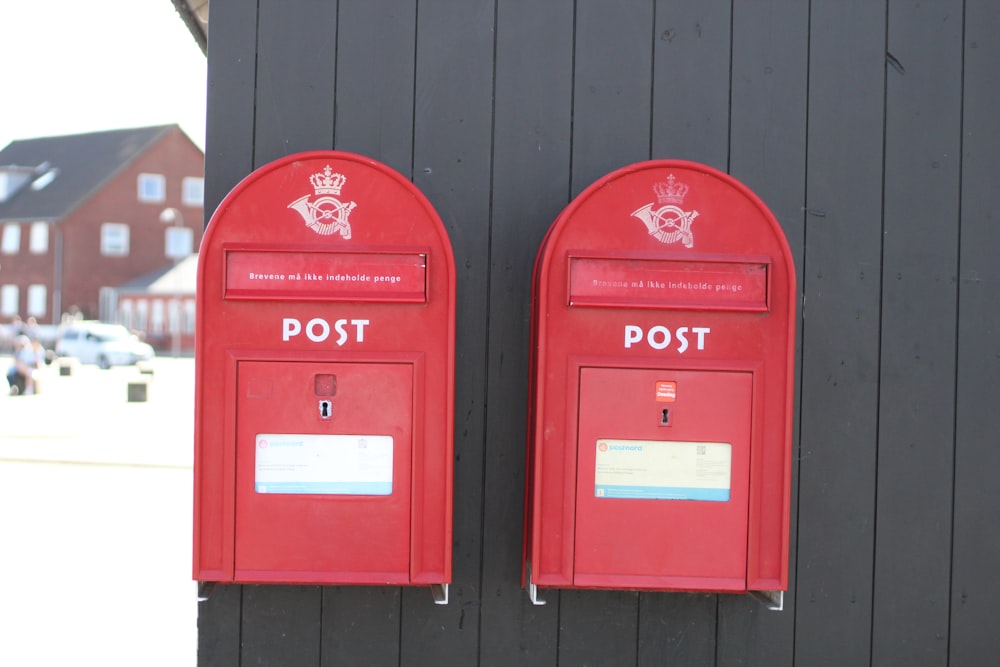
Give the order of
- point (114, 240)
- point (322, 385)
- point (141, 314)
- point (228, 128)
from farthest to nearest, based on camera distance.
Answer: point (114, 240) → point (141, 314) → point (228, 128) → point (322, 385)

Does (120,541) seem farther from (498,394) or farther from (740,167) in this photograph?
(740,167)

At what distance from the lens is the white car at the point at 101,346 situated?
3078cm

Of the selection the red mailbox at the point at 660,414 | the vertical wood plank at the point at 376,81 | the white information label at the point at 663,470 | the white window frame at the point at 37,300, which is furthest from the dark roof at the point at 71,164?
the white information label at the point at 663,470

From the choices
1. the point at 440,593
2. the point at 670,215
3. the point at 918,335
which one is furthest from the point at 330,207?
the point at 918,335

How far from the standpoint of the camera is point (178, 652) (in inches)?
192

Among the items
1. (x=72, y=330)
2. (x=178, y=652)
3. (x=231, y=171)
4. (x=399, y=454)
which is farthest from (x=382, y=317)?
(x=72, y=330)

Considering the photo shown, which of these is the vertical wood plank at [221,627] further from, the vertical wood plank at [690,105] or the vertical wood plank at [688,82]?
the vertical wood plank at [688,82]

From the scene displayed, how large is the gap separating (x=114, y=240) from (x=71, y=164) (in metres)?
5.09

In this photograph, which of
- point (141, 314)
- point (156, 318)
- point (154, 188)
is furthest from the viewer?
point (154, 188)

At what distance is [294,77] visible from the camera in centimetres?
315

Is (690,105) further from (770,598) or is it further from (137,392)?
(137,392)

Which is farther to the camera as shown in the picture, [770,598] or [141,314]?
[141,314]

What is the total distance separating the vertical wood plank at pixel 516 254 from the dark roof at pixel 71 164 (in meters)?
44.7

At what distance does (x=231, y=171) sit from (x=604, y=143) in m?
1.24
